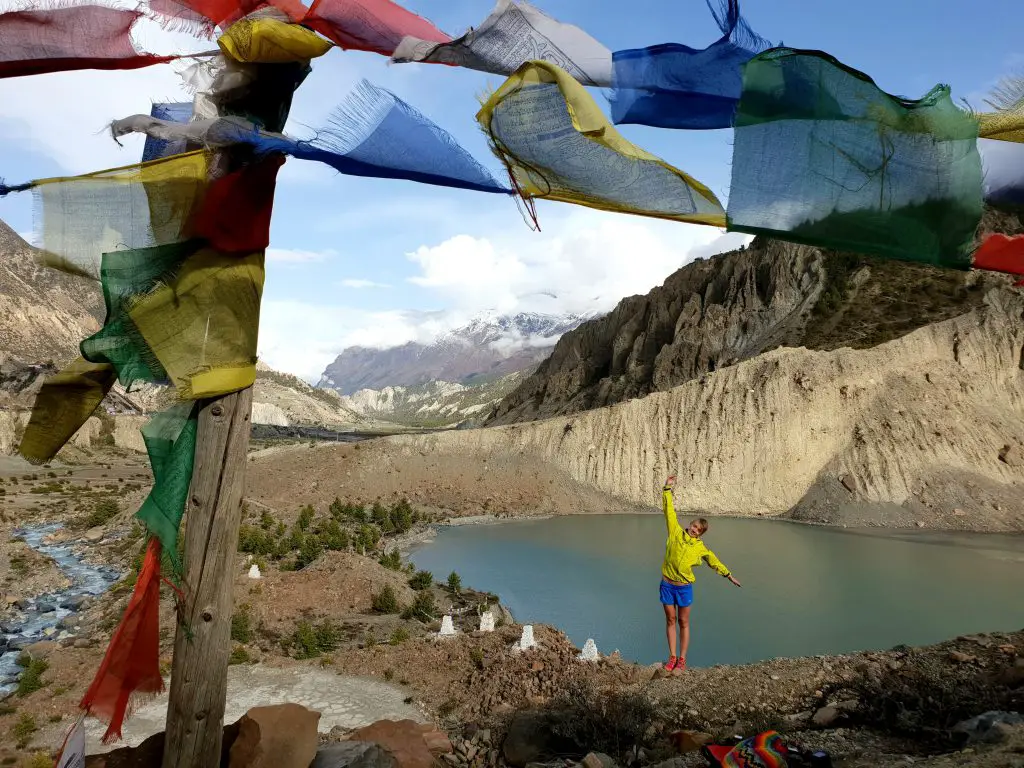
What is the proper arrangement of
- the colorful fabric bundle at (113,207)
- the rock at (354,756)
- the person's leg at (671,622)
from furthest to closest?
1. the person's leg at (671,622)
2. the rock at (354,756)
3. the colorful fabric bundle at (113,207)

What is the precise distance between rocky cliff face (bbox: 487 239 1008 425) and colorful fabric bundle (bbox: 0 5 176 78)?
28896mm

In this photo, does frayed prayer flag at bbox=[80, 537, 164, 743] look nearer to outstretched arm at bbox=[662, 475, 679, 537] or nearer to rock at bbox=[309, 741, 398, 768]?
rock at bbox=[309, 741, 398, 768]

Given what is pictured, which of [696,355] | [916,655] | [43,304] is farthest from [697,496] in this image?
[43,304]

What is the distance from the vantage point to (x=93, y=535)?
18.3m

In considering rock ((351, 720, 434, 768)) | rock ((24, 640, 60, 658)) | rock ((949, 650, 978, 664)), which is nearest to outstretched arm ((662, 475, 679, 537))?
rock ((949, 650, 978, 664))

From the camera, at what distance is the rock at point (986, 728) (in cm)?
343

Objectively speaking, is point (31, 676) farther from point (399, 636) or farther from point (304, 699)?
point (399, 636)

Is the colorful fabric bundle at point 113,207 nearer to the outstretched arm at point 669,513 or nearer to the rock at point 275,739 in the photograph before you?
Answer: the rock at point 275,739

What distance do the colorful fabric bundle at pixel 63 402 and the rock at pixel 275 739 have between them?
1.58m

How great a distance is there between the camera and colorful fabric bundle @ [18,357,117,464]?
2.52m

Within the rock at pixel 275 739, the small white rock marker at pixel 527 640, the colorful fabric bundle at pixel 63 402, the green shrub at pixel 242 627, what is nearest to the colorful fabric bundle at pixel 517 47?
the colorful fabric bundle at pixel 63 402

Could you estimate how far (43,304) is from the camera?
5931 centimetres

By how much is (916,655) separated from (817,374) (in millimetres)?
22441

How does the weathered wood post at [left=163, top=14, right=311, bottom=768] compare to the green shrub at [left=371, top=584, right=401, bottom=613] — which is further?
the green shrub at [left=371, top=584, right=401, bottom=613]
